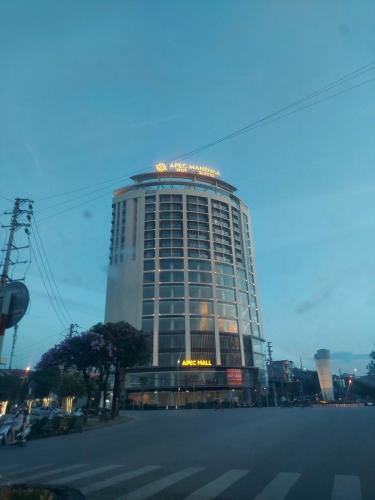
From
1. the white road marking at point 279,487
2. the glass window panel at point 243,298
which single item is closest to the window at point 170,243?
the glass window panel at point 243,298

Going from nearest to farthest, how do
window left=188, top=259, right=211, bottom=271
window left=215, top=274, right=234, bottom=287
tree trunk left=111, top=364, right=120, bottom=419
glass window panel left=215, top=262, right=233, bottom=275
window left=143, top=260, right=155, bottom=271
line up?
tree trunk left=111, top=364, right=120, bottom=419
window left=143, top=260, right=155, bottom=271
window left=188, top=259, right=211, bottom=271
window left=215, top=274, right=234, bottom=287
glass window panel left=215, top=262, right=233, bottom=275

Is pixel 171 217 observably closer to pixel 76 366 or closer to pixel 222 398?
pixel 222 398

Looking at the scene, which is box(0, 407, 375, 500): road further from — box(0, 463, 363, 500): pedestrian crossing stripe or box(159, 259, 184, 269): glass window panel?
box(159, 259, 184, 269): glass window panel

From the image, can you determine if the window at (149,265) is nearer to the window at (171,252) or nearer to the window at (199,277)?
the window at (171,252)

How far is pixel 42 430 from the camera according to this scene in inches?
797

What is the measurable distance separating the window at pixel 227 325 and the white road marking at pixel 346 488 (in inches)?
2891

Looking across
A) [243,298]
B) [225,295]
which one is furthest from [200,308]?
[243,298]

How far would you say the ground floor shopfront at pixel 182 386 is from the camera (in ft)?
243

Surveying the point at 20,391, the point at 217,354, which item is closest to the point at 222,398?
the point at 217,354

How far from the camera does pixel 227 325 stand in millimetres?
81875

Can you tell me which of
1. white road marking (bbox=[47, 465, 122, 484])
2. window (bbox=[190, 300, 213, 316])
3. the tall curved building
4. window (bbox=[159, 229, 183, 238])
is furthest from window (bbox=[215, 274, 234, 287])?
white road marking (bbox=[47, 465, 122, 484])

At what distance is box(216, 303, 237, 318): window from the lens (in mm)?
82500

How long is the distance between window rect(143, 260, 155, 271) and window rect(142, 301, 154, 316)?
789 cm

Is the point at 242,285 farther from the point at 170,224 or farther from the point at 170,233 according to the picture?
the point at 170,224
